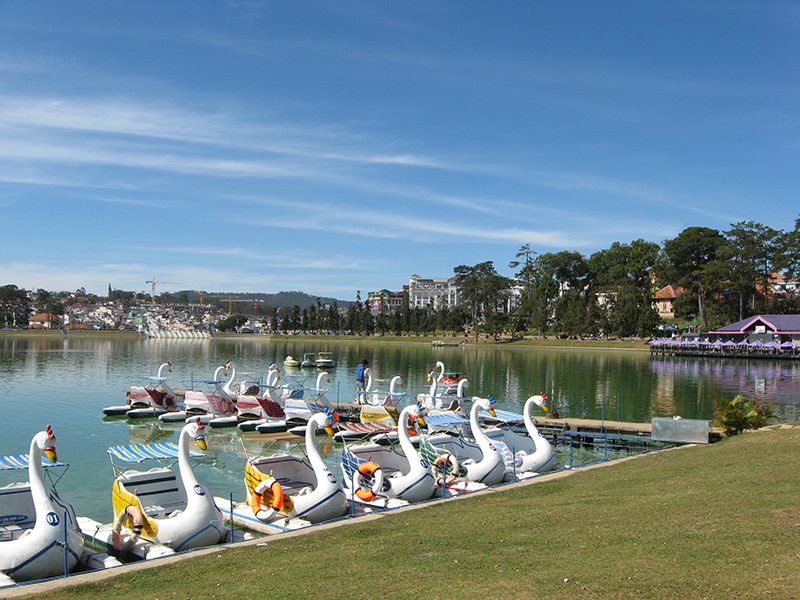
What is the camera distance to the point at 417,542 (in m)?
10.9

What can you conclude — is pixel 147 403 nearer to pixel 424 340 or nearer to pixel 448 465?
pixel 448 465

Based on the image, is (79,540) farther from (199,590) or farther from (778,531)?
(778,531)

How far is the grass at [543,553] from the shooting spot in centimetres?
761

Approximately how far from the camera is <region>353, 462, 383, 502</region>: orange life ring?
50.1 feet

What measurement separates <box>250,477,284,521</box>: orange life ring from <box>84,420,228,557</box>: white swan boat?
3.92ft

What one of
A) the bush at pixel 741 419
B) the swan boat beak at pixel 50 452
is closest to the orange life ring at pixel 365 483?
the swan boat beak at pixel 50 452

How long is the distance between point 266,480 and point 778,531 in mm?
10300

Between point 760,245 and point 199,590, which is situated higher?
point 760,245

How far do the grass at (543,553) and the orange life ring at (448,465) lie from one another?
2676mm

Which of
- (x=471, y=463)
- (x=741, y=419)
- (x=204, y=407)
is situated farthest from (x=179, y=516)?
(x=204, y=407)

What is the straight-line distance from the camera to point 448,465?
17.9 m

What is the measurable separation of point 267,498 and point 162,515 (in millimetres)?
2313

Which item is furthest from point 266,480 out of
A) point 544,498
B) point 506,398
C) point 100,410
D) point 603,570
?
point 506,398

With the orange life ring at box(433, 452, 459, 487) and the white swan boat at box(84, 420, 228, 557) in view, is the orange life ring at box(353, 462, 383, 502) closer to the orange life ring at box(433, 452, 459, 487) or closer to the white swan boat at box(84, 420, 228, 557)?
the orange life ring at box(433, 452, 459, 487)
